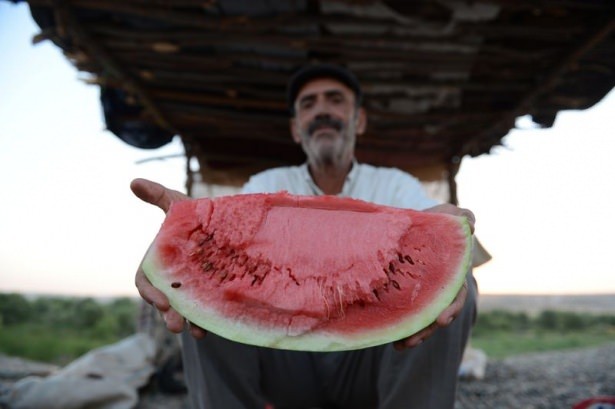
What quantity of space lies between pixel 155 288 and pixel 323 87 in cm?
171

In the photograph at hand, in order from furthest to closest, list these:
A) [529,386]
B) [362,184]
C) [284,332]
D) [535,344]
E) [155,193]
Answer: [535,344], [529,386], [362,184], [155,193], [284,332]

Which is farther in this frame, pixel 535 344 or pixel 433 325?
pixel 535 344

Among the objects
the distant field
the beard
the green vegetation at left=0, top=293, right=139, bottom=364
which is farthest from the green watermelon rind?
the distant field

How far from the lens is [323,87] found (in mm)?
2508

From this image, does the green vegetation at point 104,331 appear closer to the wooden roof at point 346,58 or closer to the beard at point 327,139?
the wooden roof at point 346,58

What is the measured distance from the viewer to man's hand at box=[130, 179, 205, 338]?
111 centimetres

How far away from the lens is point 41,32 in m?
2.54

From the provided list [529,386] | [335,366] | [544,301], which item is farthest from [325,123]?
[544,301]

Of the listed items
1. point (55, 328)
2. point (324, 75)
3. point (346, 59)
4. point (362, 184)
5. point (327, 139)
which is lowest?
point (55, 328)

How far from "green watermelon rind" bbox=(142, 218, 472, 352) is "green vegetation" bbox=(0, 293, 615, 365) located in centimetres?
560

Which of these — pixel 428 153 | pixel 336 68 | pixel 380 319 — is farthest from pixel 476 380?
pixel 380 319

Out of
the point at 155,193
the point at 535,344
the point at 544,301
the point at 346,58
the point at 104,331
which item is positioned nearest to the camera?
the point at 155,193

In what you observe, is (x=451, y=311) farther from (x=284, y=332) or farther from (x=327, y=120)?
(x=327, y=120)

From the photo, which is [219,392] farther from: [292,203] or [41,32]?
[41,32]
